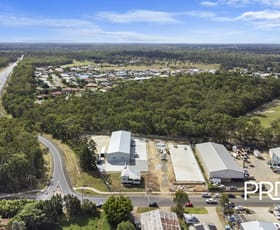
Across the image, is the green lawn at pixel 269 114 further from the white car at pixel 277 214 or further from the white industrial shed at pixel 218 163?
the white car at pixel 277 214

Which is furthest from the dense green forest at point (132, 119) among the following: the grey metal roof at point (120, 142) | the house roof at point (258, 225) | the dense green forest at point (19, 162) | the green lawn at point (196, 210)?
the house roof at point (258, 225)

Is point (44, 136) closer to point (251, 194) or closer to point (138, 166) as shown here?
point (138, 166)

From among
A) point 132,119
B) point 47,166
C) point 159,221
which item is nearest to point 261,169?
point 159,221

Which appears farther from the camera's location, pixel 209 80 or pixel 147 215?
pixel 209 80

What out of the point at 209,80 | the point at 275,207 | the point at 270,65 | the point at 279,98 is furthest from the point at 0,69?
the point at 275,207

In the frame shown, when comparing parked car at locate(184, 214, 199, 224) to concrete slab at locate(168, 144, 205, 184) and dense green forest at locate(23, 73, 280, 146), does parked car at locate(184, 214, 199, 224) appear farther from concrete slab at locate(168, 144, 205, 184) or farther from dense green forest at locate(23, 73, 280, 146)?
dense green forest at locate(23, 73, 280, 146)

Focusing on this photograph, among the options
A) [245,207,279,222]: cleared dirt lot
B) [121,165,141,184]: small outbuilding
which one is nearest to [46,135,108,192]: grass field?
[121,165,141,184]: small outbuilding
